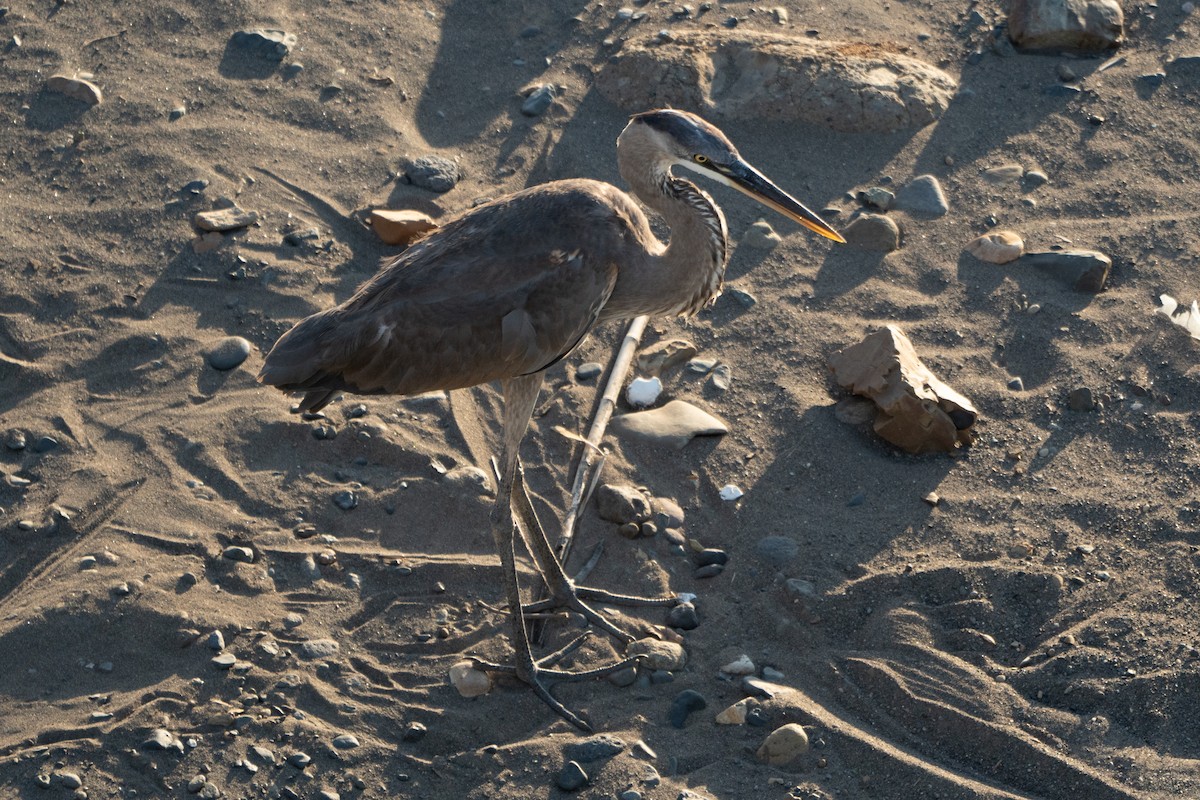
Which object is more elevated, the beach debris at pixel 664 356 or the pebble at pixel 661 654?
the beach debris at pixel 664 356

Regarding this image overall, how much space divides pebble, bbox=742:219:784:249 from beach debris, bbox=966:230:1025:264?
1.07 metres

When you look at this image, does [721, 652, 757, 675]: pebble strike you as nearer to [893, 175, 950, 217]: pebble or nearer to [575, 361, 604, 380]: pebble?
[575, 361, 604, 380]: pebble

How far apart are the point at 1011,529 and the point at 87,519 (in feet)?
13.5

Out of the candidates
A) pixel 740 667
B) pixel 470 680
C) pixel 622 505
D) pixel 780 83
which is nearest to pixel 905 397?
pixel 622 505

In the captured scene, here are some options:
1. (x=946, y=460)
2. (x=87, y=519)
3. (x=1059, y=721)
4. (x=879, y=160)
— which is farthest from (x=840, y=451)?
(x=87, y=519)

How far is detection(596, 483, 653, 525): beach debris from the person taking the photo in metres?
5.72

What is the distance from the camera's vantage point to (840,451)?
604cm

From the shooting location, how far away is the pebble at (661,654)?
519 cm

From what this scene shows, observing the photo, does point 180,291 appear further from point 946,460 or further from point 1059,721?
point 1059,721

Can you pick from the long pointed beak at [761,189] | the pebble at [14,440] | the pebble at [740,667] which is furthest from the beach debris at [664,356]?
the pebble at [14,440]

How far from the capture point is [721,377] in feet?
21.1

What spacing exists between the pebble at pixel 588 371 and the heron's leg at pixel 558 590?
1009 mm

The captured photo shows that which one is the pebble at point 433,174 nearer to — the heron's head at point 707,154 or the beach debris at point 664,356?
the beach debris at point 664,356

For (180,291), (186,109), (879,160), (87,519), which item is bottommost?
(87,519)
